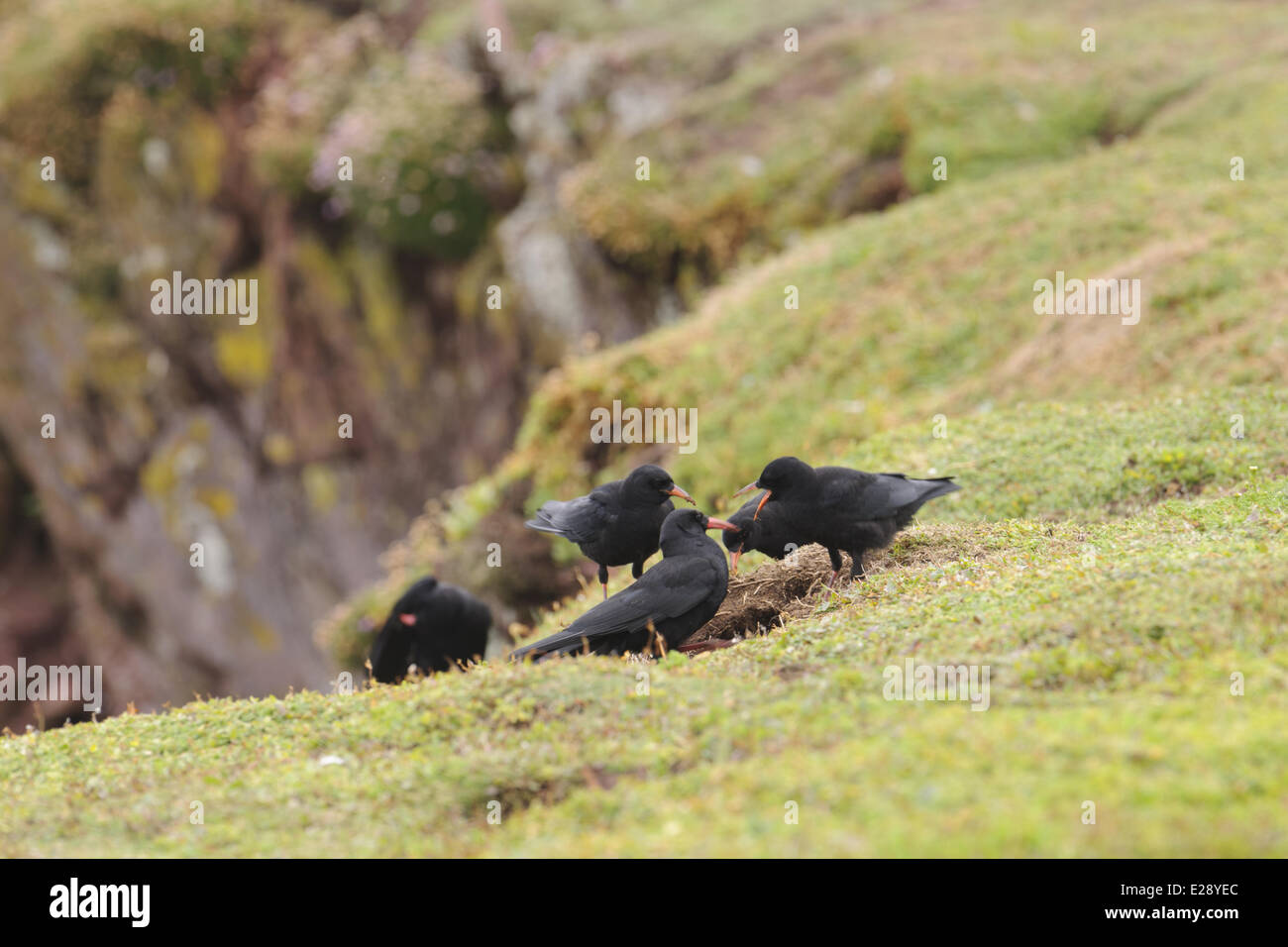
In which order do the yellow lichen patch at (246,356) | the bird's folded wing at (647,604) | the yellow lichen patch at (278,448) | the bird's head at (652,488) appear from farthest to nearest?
1. the yellow lichen patch at (246,356)
2. the yellow lichen patch at (278,448)
3. the bird's head at (652,488)
4. the bird's folded wing at (647,604)

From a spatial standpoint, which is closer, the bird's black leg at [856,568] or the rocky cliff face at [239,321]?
the bird's black leg at [856,568]

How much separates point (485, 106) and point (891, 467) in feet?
47.5

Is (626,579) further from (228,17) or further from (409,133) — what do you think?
(228,17)

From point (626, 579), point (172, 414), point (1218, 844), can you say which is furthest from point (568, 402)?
point (172, 414)

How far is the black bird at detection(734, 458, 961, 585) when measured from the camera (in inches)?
307

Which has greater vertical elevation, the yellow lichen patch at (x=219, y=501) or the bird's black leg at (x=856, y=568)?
the yellow lichen patch at (x=219, y=501)

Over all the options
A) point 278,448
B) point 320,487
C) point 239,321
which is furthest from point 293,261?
point 320,487

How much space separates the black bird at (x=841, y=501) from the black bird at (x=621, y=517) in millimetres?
686

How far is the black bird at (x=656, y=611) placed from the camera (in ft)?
23.8

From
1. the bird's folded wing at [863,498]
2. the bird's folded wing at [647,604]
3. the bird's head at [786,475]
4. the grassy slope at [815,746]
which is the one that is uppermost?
the bird's head at [786,475]

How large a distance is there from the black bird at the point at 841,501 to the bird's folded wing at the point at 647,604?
0.82 metres

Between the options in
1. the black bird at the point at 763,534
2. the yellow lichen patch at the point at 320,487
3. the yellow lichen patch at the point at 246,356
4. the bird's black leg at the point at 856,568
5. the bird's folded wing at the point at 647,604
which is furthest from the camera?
the yellow lichen patch at the point at 246,356

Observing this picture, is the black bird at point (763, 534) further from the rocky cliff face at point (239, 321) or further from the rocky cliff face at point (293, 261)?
the rocky cliff face at point (239, 321)

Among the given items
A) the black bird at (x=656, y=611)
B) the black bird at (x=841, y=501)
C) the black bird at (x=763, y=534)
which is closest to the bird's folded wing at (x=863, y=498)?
the black bird at (x=841, y=501)
